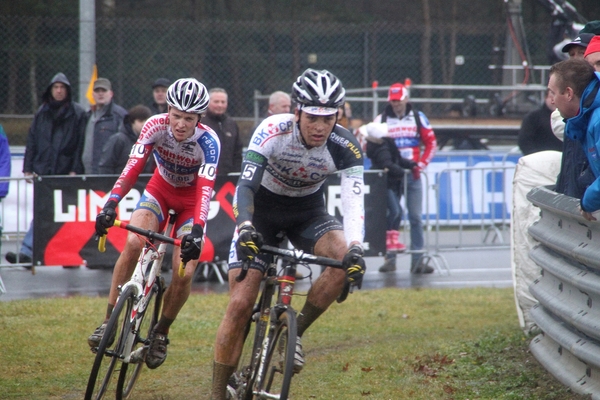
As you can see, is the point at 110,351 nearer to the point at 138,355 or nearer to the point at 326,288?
the point at 138,355

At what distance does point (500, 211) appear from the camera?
1420 centimetres

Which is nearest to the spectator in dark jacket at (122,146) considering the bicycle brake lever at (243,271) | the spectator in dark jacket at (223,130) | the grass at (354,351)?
the spectator in dark jacket at (223,130)

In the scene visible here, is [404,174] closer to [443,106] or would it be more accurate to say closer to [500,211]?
[500,211]

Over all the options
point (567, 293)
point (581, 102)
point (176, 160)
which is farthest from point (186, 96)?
point (567, 293)

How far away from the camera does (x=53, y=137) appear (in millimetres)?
11047

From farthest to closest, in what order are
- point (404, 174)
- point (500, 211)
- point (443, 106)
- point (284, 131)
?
point (443, 106), point (500, 211), point (404, 174), point (284, 131)

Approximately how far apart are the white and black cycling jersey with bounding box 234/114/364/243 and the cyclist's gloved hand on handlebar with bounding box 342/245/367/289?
38 cm

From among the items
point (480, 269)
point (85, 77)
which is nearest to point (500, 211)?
point (480, 269)

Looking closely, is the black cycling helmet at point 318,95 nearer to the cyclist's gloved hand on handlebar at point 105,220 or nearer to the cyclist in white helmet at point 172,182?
the cyclist in white helmet at point 172,182

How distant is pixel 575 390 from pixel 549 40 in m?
13.4

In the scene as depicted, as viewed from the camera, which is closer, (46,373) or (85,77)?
(46,373)

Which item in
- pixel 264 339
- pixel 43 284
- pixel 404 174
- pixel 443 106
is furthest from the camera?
pixel 443 106

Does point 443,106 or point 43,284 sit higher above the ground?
point 443,106

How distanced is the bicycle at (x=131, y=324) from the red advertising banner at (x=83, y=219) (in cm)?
434
